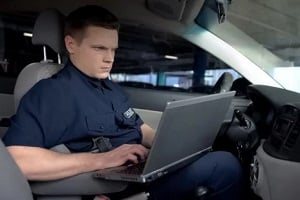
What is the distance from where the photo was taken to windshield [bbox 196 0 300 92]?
2.78 metres

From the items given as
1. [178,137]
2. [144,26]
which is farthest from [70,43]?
[144,26]

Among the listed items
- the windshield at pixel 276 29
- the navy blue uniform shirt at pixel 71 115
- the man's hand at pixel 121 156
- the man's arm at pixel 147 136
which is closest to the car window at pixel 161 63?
the windshield at pixel 276 29

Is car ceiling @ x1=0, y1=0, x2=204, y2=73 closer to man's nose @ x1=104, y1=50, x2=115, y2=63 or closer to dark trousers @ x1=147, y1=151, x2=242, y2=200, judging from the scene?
man's nose @ x1=104, y1=50, x2=115, y2=63

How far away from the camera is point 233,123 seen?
2008mm

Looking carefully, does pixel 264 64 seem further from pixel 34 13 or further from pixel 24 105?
pixel 24 105

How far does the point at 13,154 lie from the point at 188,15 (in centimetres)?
175

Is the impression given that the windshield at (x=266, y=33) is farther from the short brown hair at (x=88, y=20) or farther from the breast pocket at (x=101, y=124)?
the breast pocket at (x=101, y=124)

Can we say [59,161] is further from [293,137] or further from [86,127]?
[293,137]

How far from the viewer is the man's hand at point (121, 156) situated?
1413 mm

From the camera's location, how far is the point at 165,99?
283 cm

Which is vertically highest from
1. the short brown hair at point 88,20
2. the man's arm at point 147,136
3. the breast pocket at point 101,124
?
the short brown hair at point 88,20

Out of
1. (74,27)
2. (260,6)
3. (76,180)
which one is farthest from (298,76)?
(76,180)

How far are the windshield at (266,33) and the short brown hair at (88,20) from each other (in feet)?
3.61

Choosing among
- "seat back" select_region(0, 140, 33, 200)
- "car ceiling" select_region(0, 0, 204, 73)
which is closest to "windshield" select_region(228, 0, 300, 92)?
"car ceiling" select_region(0, 0, 204, 73)
